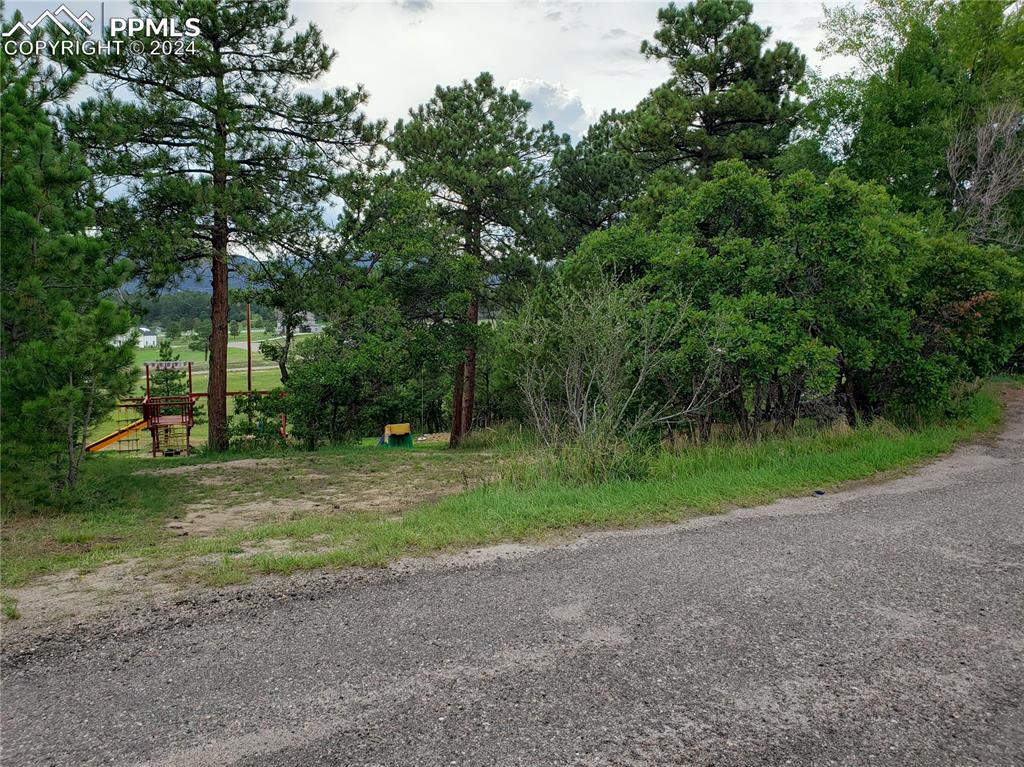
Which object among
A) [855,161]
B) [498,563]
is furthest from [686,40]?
[498,563]

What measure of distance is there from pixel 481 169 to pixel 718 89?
287 inches

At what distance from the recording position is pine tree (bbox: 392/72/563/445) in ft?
59.4

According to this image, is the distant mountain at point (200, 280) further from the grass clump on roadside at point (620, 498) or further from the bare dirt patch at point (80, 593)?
the bare dirt patch at point (80, 593)

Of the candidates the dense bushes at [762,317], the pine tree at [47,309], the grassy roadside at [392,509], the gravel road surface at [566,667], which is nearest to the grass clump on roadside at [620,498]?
the grassy roadside at [392,509]

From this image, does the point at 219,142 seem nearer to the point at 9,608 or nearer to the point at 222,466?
the point at 222,466

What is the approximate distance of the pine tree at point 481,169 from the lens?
18.1 m

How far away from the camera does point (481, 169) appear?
18.4m

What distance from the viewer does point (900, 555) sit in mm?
4785

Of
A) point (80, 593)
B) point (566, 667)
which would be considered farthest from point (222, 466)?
point (566, 667)

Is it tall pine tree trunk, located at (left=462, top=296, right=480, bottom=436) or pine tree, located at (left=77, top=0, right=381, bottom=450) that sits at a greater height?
pine tree, located at (left=77, top=0, right=381, bottom=450)

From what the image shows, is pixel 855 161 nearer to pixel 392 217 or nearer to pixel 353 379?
pixel 392 217

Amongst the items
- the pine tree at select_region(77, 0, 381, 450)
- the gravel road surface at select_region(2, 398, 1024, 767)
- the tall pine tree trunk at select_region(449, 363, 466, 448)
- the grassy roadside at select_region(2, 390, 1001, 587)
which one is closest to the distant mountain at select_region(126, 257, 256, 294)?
the pine tree at select_region(77, 0, 381, 450)

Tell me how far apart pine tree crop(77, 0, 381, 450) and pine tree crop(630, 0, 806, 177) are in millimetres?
9334

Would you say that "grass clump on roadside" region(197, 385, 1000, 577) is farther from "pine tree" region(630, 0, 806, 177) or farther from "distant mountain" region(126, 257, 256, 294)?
"pine tree" region(630, 0, 806, 177)
